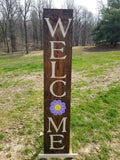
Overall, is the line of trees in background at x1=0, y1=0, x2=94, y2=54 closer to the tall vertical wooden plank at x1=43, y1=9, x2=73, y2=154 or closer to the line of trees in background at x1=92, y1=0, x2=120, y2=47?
the line of trees in background at x1=92, y1=0, x2=120, y2=47

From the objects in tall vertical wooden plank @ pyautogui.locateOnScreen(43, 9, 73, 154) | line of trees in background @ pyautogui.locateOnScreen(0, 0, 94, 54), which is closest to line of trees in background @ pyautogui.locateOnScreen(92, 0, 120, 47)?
line of trees in background @ pyautogui.locateOnScreen(0, 0, 94, 54)

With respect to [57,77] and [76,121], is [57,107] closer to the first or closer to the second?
[57,77]

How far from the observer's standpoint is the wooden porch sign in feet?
4.42

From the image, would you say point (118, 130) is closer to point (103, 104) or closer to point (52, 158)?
point (103, 104)

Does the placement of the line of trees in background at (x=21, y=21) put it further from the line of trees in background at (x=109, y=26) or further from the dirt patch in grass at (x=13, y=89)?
the dirt patch in grass at (x=13, y=89)

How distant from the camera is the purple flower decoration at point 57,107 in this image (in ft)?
5.17

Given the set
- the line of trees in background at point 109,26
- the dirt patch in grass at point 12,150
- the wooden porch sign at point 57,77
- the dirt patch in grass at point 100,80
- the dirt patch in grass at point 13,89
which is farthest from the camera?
the line of trees in background at point 109,26

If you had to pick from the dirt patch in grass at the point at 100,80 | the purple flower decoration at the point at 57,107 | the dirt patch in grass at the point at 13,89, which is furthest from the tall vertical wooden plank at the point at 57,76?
the dirt patch in grass at the point at 100,80

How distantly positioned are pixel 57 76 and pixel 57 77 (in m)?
0.01

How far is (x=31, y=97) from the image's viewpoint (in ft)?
11.9

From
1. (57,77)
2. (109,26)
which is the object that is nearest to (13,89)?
(57,77)

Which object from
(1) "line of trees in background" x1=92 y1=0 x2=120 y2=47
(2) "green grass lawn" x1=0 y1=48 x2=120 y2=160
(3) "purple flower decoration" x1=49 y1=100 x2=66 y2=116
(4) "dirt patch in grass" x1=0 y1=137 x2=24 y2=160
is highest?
(1) "line of trees in background" x1=92 y1=0 x2=120 y2=47

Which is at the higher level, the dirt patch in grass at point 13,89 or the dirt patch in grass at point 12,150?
the dirt patch in grass at point 13,89

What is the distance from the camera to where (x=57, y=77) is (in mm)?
1490
